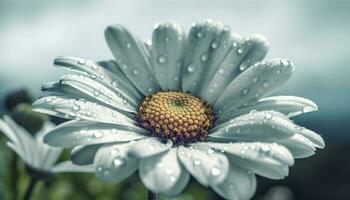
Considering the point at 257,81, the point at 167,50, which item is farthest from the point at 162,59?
the point at 257,81

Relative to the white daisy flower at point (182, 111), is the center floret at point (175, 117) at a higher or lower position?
lower

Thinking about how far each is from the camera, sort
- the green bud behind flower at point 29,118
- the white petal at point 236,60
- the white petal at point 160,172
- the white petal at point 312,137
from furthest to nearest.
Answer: the green bud behind flower at point 29,118 → the white petal at point 236,60 → the white petal at point 312,137 → the white petal at point 160,172

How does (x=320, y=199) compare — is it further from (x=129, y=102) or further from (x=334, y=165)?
(x=129, y=102)

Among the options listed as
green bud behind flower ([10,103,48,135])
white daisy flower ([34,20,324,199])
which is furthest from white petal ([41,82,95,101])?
green bud behind flower ([10,103,48,135])

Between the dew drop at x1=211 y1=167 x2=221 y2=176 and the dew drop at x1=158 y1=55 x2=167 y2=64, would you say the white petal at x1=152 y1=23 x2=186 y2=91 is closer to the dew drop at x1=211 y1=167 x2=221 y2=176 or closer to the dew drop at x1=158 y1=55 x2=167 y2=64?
the dew drop at x1=158 y1=55 x2=167 y2=64

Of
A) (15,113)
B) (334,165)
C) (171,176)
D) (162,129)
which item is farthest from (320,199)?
(171,176)

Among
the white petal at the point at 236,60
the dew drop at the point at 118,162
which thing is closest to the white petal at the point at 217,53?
the white petal at the point at 236,60

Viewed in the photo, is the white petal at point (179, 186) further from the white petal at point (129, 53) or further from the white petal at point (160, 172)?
the white petal at point (129, 53)
